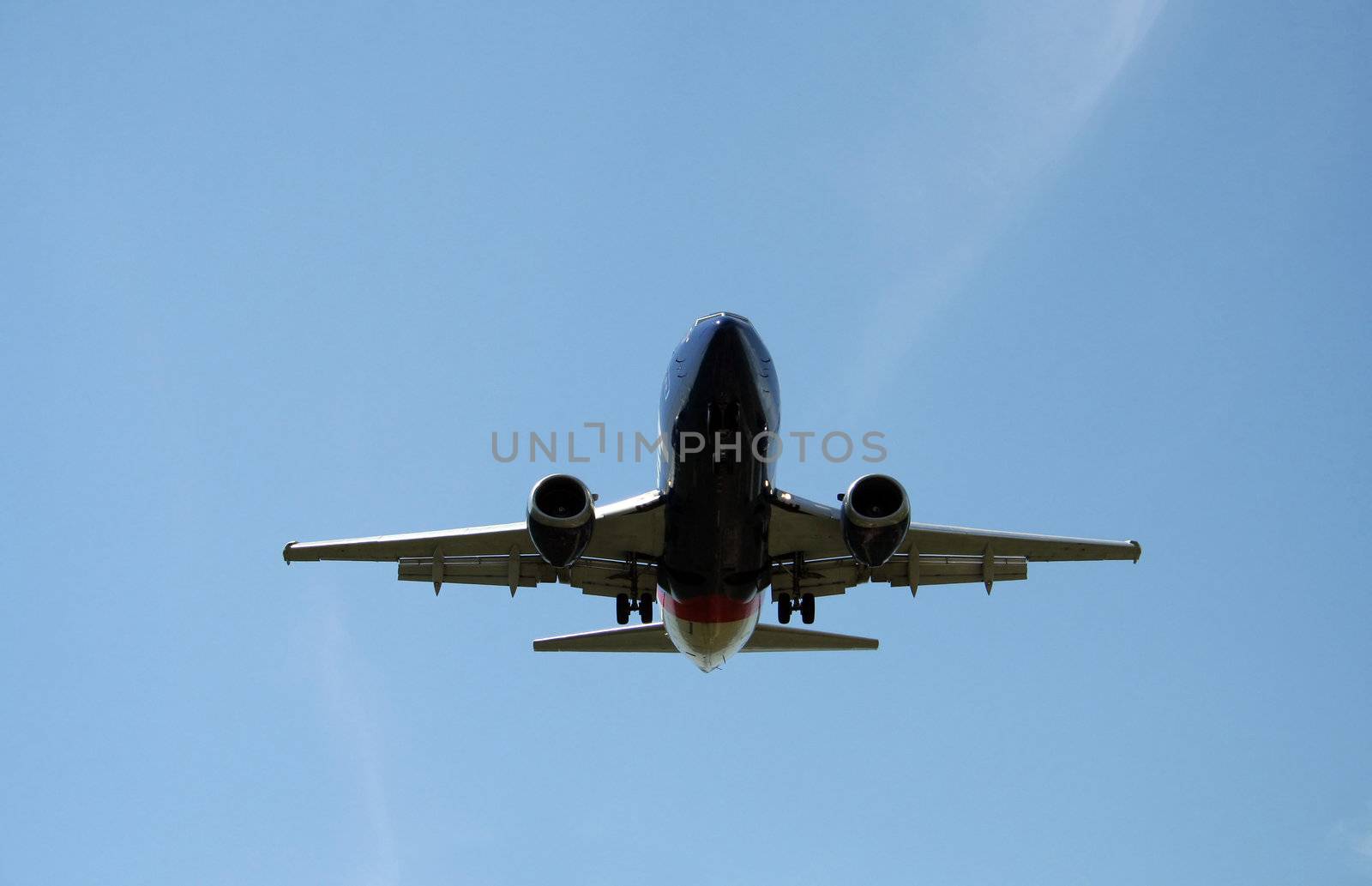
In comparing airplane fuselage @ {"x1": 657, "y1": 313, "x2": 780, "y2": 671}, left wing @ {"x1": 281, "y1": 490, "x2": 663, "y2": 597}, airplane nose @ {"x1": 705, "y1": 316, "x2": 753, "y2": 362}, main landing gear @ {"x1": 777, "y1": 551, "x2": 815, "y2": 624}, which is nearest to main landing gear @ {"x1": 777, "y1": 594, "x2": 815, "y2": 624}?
main landing gear @ {"x1": 777, "y1": 551, "x2": 815, "y2": 624}

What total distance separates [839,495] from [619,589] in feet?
20.8

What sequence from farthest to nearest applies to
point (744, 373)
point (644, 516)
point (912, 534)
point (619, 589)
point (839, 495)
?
1. point (619, 589)
2. point (912, 534)
3. point (644, 516)
4. point (839, 495)
5. point (744, 373)

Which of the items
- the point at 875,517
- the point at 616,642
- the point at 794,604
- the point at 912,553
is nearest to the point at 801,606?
the point at 794,604

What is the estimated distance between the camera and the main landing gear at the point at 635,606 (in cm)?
2294

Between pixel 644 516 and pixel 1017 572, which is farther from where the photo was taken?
pixel 1017 572

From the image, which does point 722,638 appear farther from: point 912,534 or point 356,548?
point 356,548

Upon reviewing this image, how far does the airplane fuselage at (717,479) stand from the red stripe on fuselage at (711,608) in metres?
0.02

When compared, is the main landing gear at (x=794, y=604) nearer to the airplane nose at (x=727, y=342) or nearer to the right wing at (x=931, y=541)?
the right wing at (x=931, y=541)

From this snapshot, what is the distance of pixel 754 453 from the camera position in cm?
1816

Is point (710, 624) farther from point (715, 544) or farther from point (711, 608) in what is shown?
point (715, 544)

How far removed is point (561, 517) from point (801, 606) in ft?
22.4

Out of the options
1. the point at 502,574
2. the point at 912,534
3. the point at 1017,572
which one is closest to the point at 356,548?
the point at 502,574

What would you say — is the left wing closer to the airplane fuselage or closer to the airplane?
the airplane

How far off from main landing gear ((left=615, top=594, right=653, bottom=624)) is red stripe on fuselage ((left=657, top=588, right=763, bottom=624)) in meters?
1.74
